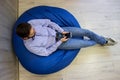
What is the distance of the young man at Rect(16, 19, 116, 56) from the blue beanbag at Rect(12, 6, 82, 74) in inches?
3.0

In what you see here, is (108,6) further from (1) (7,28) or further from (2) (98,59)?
(1) (7,28)

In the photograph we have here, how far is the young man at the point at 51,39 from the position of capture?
5.75ft

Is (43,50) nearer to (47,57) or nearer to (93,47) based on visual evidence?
(47,57)

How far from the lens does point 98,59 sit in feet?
7.13

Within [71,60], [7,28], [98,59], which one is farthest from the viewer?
[98,59]

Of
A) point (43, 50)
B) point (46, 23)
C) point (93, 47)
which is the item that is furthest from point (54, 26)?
point (93, 47)

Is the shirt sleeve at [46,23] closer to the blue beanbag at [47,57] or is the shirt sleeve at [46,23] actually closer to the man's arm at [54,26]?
the man's arm at [54,26]

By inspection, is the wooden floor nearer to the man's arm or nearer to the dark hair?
the man's arm

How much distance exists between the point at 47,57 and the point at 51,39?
209mm

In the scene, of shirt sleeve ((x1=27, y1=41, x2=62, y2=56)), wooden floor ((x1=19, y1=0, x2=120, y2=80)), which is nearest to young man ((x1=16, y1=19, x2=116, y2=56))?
shirt sleeve ((x1=27, y1=41, x2=62, y2=56))

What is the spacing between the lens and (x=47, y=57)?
6.42ft

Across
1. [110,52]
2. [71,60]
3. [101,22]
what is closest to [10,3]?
[71,60]

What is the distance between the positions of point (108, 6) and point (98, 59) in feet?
2.12

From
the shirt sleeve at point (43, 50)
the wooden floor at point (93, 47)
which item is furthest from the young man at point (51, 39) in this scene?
the wooden floor at point (93, 47)
